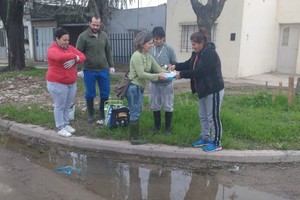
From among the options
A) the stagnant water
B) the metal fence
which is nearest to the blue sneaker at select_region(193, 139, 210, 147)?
the stagnant water

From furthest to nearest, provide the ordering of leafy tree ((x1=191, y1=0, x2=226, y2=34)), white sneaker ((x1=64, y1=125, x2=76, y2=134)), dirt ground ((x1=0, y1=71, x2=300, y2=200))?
1. leafy tree ((x1=191, y1=0, x2=226, y2=34))
2. white sneaker ((x1=64, y1=125, x2=76, y2=134))
3. dirt ground ((x1=0, y1=71, x2=300, y2=200))

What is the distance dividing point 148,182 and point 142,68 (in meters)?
1.61

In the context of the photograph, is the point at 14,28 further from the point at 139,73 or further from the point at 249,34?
the point at 139,73

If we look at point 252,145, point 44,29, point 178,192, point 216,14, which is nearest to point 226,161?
point 252,145

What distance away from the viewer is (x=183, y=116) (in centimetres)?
610

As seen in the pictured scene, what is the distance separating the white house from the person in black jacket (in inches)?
342

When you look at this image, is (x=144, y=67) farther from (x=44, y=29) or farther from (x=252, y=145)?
(x=44, y=29)

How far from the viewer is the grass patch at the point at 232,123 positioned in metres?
5.20

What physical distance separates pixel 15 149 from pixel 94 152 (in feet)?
4.31

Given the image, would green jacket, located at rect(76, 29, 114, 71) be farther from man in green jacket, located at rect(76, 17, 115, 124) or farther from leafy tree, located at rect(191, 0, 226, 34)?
leafy tree, located at rect(191, 0, 226, 34)

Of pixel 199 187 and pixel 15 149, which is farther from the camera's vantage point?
pixel 15 149

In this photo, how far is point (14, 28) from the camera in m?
13.4

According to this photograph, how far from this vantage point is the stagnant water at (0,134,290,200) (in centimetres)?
381

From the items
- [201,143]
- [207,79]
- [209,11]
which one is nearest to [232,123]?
[201,143]
